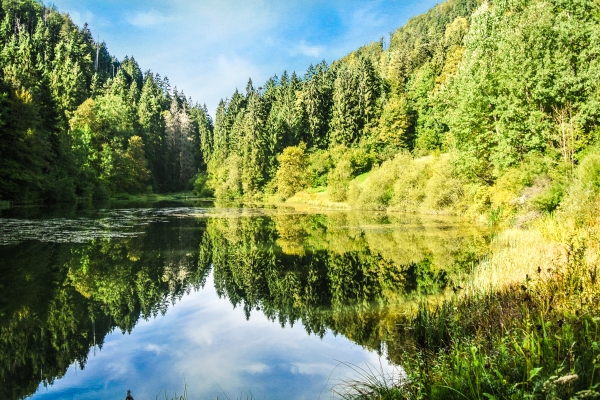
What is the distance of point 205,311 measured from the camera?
34.4 ft

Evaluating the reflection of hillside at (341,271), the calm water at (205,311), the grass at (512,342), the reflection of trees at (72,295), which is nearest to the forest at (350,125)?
the reflection of hillside at (341,271)

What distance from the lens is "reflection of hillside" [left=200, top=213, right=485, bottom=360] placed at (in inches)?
377

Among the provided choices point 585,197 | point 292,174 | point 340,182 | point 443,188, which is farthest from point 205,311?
point 292,174

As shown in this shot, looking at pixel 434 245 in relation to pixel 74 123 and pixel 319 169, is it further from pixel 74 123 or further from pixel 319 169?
pixel 74 123

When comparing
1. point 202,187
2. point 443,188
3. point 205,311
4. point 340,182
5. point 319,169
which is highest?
point 319,169

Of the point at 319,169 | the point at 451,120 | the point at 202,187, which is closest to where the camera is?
the point at 451,120

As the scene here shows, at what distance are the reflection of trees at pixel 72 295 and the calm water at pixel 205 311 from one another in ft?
0.12

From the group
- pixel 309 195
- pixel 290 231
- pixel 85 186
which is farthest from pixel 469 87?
pixel 85 186

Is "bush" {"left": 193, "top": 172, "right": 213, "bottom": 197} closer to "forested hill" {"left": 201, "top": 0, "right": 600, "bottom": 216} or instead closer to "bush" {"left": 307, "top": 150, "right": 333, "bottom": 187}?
"forested hill" {"left": 201, "top": 0, "right": 600, "bottom": 216}

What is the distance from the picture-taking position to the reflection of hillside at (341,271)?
31.4 ft

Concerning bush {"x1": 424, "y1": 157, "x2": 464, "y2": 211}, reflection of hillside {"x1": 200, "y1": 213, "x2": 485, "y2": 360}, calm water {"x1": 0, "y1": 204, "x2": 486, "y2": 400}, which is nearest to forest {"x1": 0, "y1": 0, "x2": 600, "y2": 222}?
bush {"x1": 424, "y1": 157, "x2": 464, "y2": 211}

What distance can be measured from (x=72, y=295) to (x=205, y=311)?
3.67 metres

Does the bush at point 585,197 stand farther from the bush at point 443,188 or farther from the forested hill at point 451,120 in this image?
the bush at point 443,188

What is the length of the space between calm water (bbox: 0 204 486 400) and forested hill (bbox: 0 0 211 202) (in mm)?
25934
